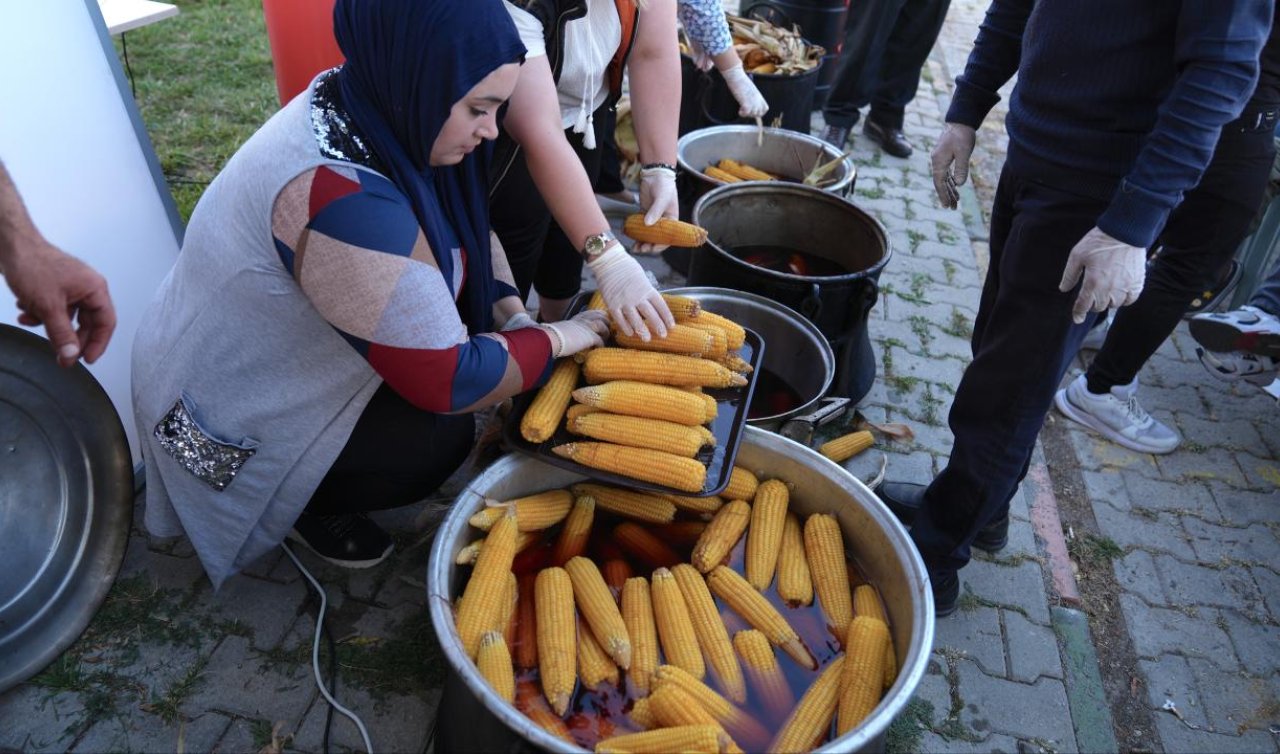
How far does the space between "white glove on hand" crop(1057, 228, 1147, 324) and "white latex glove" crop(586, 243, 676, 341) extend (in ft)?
3.75

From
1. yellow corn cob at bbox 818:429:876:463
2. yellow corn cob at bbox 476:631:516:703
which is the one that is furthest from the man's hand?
yellow corn cob at bbox 818:429:876:463

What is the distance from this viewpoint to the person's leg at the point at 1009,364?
2354 mm

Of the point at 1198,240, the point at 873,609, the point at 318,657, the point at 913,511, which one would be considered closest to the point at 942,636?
the point at 913,511

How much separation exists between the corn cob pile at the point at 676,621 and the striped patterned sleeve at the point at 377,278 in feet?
1.52

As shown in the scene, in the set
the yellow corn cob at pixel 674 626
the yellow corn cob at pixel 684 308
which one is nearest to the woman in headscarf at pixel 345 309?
the yellow corn cob at pixel 684 308

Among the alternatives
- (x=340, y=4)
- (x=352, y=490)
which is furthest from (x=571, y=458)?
(x=340, y=4)

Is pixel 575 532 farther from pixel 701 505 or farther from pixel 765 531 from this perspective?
pixel 765 531

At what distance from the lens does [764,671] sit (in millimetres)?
2252

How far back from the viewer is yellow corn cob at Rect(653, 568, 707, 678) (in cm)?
221

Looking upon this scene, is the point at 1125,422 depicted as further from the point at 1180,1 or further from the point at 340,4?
the point at 340,4

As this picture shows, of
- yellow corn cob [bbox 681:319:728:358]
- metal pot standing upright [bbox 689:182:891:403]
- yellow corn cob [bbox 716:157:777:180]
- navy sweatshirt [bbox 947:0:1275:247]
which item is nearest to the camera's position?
navy sweatshirt [bbox 947:0:1275:247]

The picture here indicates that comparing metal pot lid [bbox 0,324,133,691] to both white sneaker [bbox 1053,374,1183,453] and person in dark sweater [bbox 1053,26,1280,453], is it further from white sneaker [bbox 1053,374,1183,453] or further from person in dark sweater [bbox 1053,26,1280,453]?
white sneaker [bbox 1053,374,1183,453]

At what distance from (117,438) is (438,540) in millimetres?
1188

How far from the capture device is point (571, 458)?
7.70ft
